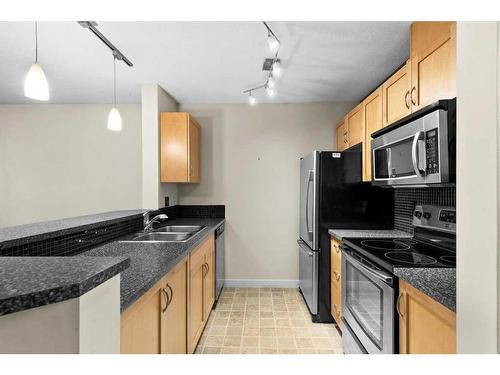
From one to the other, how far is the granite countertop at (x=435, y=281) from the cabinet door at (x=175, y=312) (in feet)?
3.84

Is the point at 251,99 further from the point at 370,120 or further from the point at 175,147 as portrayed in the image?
the point at 370,120

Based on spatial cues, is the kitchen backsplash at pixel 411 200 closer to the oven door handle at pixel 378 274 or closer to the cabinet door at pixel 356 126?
the cabinet door at pixel 356 126

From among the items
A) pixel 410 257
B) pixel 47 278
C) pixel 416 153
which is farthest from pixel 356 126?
pixel 47 278

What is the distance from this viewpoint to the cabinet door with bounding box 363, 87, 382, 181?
7.82ft

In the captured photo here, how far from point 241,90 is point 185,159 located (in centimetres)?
107

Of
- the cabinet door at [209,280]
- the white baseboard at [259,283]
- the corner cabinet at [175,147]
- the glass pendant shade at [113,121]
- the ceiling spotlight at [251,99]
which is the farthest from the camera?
the white baseboard at [259,283]

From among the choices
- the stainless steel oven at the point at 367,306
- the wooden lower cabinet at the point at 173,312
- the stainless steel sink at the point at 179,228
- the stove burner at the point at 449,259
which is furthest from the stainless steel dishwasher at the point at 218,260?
the stove burner at the point at 449,259

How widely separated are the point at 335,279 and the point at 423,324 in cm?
140

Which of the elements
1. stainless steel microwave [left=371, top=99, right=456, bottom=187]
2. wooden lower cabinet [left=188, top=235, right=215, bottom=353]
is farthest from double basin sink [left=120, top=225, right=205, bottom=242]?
stainless steel microwave [left=371, top=99, right=456, bottom=187]

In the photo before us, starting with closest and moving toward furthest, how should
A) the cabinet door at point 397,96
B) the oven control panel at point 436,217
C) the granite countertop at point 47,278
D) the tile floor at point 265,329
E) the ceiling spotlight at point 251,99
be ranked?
1. the granite countertop at point 47,278
2. the oven control panel at point 436,217
3. the cabinet door at point 397,96
4. the tile floor at point 265,329
5. the ceiling spotlight at point 251,99

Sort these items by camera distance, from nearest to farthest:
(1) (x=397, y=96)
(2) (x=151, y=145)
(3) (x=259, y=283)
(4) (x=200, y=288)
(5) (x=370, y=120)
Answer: (1) (x=397, y=96) < (4) (x=200, y=288) < (5) (x=370, y=120) < (2) (x=151, y=145) < (3) (x=259, y=283)

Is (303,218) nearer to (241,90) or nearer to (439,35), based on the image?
(241,90)

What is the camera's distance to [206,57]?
8.14ft

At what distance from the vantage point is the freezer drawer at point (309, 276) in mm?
2748
